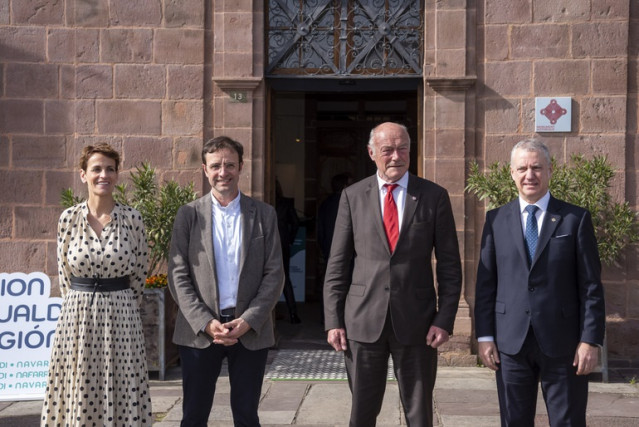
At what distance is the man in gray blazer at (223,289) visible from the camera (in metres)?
4.20

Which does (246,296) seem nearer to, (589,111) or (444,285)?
(444,285)

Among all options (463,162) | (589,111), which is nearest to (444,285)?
(463,162)

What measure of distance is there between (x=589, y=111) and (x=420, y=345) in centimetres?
446

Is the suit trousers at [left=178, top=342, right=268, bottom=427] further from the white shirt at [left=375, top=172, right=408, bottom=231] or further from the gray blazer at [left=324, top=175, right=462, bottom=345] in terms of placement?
the white shirt at [left=375, top=172, right=408, bottom=231]

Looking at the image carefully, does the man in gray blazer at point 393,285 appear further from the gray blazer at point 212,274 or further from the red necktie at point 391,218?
the gray blazer at point 212,274

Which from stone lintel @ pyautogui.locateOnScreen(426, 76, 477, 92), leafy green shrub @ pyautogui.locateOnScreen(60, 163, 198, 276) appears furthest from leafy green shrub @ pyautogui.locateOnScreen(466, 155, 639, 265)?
leafy green shrub @ pyautogui.locateOnScreen(60, 163, 198, 276)

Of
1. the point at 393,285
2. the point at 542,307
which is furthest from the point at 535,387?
the point at 393,285

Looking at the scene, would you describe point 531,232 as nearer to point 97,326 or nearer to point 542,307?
point 542,307

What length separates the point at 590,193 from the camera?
724cm

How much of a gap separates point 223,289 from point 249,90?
410 centimetres

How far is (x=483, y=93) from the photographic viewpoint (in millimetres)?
7855

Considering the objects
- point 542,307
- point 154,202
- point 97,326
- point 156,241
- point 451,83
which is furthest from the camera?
point 451,83

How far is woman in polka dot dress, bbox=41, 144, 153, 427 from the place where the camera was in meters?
4.27

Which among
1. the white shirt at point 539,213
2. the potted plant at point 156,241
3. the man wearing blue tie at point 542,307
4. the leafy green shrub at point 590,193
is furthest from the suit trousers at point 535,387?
the potted plant at point 156,241
